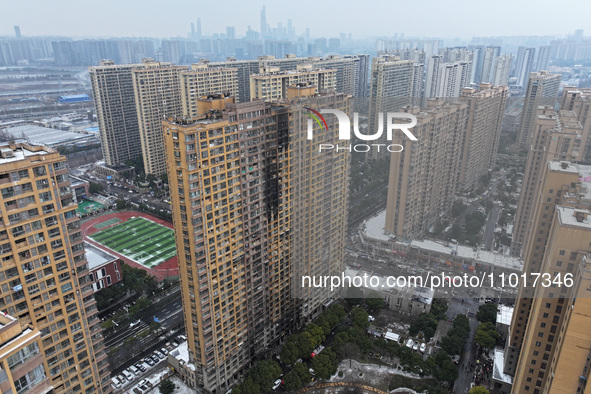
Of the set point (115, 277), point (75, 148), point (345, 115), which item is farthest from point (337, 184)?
point (75, 148)

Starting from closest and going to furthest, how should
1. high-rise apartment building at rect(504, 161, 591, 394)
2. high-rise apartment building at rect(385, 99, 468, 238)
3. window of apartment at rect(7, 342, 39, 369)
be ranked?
window of apartment at rect(7, 342, 39, 369) < high-rise apartment building at rect(504, 161, 591, 394) < high-rise apartment building at rect(385, 99, 468, 238)

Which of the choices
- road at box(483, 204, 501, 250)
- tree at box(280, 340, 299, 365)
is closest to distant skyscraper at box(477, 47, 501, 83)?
road at box(483, 204, 501, 250)

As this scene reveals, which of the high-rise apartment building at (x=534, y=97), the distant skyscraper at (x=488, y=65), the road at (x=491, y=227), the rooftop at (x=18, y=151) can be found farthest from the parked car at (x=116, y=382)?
the distant skyscraper at (x=488, y=65)

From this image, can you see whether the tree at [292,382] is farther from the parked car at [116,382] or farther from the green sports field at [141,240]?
the green sports field at [141,240]

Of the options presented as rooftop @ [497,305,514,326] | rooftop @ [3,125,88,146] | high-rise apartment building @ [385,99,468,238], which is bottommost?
rooftop @ [497,305,514,326]

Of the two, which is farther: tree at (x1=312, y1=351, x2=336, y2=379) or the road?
the road

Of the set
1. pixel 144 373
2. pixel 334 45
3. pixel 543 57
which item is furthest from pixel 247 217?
pixel 334 45

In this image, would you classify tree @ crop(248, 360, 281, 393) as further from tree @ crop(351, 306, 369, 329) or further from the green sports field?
the green sports field
